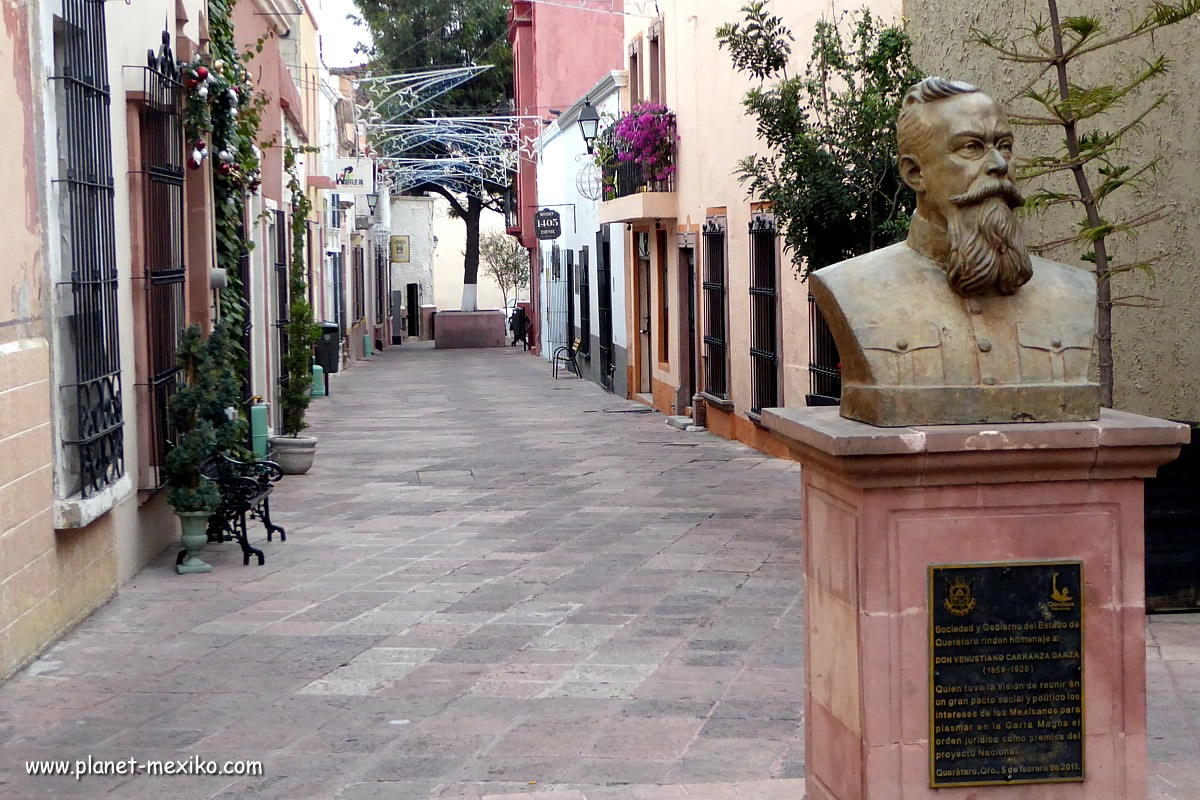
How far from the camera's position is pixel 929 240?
421cm

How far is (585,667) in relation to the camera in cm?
621

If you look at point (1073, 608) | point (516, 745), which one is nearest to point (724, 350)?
point (516, 745)

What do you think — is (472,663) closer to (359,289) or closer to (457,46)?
(359,289)

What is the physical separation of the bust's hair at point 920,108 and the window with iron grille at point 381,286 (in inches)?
1525

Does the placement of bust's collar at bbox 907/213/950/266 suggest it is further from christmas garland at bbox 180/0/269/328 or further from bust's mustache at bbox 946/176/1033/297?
christmas garland at bbox 180/0/269/328

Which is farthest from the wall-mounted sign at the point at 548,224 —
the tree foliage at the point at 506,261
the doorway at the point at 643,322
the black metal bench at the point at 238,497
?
the tree foliage at the point at 506,261

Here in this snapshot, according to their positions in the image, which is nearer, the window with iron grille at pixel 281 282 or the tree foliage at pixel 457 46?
the window with iron grille at pixel 281 282

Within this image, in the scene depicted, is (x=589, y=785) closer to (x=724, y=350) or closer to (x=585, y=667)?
(x=585, y=667)

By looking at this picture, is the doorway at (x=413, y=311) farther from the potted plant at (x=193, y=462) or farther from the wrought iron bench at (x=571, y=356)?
the potted plant at (x=193, y=462)

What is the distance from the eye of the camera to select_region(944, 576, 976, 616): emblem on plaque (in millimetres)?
3949

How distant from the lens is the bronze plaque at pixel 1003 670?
3.95 m

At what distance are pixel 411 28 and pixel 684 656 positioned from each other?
38.4 meters

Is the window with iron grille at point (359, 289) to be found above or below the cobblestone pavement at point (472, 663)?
above

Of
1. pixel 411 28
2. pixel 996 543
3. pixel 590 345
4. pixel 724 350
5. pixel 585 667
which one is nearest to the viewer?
pixel 996 543
